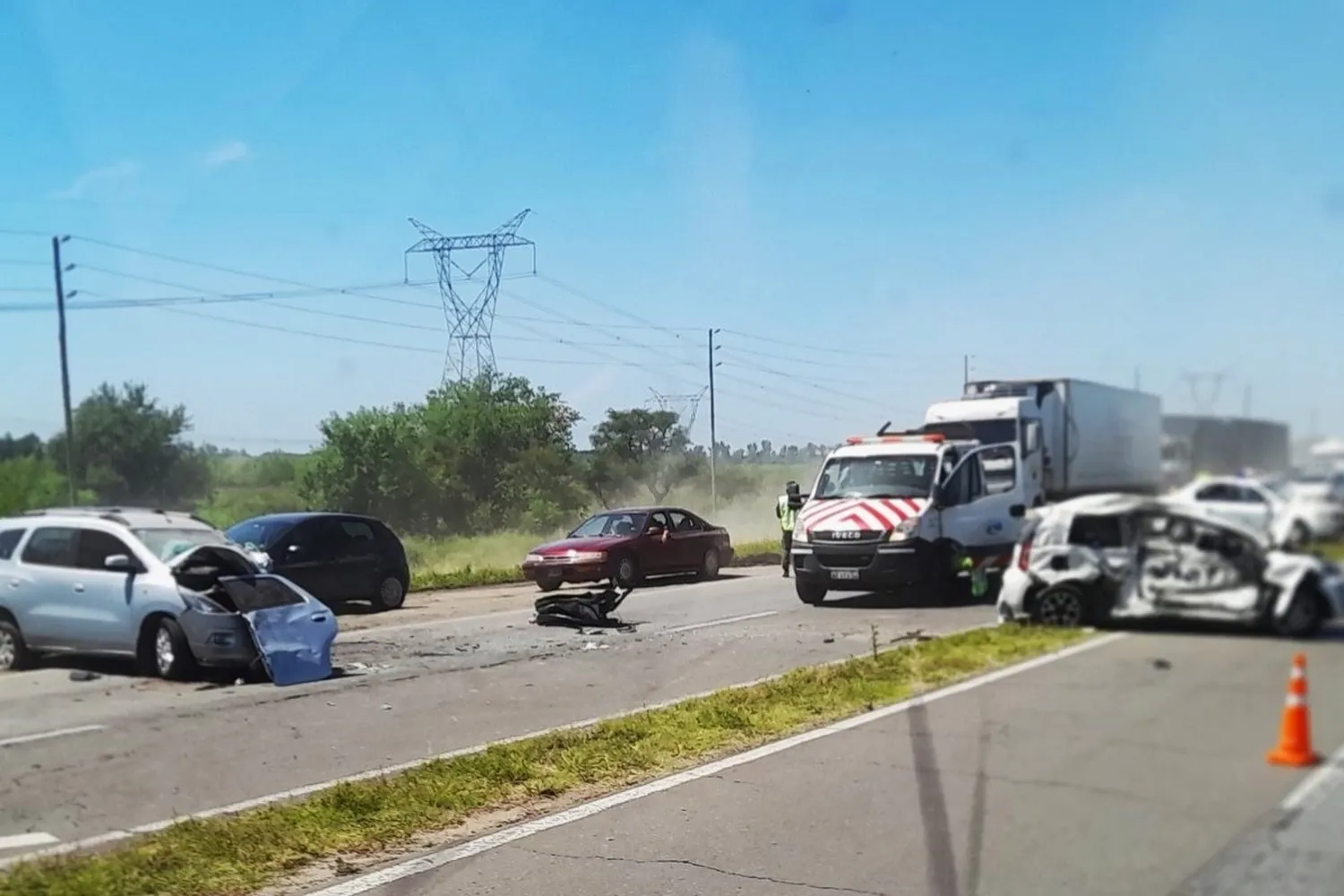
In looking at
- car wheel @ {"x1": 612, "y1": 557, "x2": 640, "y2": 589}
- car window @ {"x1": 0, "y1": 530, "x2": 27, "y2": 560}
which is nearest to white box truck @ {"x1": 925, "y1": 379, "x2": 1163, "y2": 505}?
car window @ {"x1": 0, "y1": 530, "x2": 27, "y2": 560}

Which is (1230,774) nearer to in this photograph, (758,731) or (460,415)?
(758,731)

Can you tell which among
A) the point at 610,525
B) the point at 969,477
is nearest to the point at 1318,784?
the point at 969,477

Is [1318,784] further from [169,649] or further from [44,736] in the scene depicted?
[169,649]

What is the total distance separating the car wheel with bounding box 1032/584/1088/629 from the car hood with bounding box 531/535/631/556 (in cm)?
1043

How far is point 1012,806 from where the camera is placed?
4445 millimetres

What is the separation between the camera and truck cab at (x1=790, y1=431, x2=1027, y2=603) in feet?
12.5

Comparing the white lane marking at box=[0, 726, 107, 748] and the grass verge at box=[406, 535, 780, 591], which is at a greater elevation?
the grass verge at box=[406, 535, 780, 591]

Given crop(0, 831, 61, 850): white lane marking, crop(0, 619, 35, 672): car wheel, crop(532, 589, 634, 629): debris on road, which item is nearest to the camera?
crop(0, 831, 61, 850): white lane marking

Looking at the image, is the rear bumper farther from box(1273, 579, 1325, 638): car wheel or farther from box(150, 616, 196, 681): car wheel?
box(1273, 579, 1325, 638): car wheel

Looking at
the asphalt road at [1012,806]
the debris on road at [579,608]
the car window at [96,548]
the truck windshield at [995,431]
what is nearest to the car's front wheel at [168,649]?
the car window at [96,548]

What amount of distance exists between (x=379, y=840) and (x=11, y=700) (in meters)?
4.61

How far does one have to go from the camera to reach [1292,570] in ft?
7.66

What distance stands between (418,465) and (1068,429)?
7662mm

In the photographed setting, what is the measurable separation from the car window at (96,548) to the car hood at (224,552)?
30 cm
